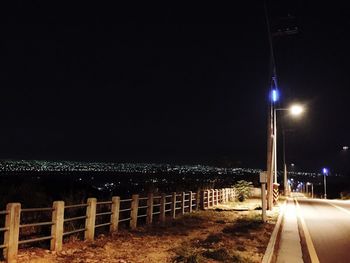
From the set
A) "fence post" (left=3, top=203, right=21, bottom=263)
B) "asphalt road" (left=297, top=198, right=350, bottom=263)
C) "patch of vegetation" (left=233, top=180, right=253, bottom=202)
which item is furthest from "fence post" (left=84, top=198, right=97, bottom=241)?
"patch of vegetation" (left=233, top=180, right=253, bottom=202)

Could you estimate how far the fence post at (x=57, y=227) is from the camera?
1068 cm

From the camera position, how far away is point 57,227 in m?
10.8

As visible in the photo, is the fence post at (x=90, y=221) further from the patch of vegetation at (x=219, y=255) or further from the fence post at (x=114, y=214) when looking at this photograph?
the patch of vegetation at (x=219, y=255)

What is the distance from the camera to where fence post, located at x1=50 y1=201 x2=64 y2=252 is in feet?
35.0

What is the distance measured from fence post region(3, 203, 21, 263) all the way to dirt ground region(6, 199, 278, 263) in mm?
304

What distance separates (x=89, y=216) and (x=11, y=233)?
3430 millimetres

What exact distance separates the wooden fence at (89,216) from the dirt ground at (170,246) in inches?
13.8

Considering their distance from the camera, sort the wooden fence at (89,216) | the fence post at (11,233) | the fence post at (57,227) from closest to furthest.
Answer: the fence post at (11,233) → the wooden fence at (89,216) → the fence post at (57,227)

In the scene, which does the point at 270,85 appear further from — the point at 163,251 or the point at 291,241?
the point at 163,251

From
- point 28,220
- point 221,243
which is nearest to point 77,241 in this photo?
point 28,220

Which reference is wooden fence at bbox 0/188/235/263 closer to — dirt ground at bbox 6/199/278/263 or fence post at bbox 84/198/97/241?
fence post at bbox 84/198/97/241

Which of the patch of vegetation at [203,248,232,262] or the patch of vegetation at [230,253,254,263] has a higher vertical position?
the patch of vegetation at [203,248,232,262]

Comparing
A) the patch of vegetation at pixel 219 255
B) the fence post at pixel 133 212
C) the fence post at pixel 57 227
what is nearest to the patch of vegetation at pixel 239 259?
the patch of vegetation at pixel 219 255

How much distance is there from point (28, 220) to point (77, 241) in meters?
1.85
